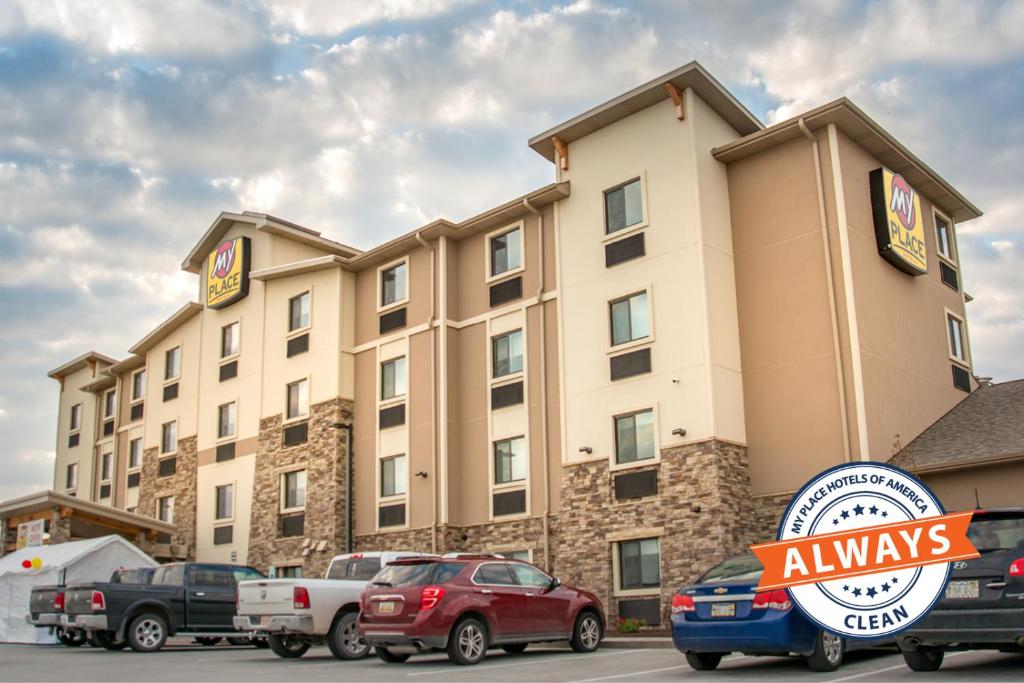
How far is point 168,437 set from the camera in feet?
120

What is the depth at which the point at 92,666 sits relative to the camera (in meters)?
15.7

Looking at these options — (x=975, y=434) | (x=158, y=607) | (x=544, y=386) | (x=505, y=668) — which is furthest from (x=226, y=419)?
(x=975, y=434)

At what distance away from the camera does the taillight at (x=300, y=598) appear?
16672 millimetres

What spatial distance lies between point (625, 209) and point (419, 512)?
9.55 metres

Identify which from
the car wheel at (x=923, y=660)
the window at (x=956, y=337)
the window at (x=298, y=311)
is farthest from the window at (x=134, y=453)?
the car wheel at (x=923, y=660)

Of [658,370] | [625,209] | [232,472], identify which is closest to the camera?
[658,370]

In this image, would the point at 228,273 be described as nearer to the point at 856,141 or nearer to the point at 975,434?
the point at 856,141

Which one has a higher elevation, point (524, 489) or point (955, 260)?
point (955, 260)

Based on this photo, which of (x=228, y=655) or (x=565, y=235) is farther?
(x=565, y=235)

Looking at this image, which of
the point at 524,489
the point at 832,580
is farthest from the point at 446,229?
the point at 832,580

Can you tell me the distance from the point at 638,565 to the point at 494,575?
24.9ft

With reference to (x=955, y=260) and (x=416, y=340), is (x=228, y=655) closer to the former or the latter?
(x=416, y=340)

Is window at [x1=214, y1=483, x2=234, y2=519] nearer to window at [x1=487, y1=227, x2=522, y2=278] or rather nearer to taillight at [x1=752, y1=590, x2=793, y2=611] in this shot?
window at [x1=487, y1=227, x2=522, y2=278]

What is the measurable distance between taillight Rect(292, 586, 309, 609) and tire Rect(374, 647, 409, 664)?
1.69 m
